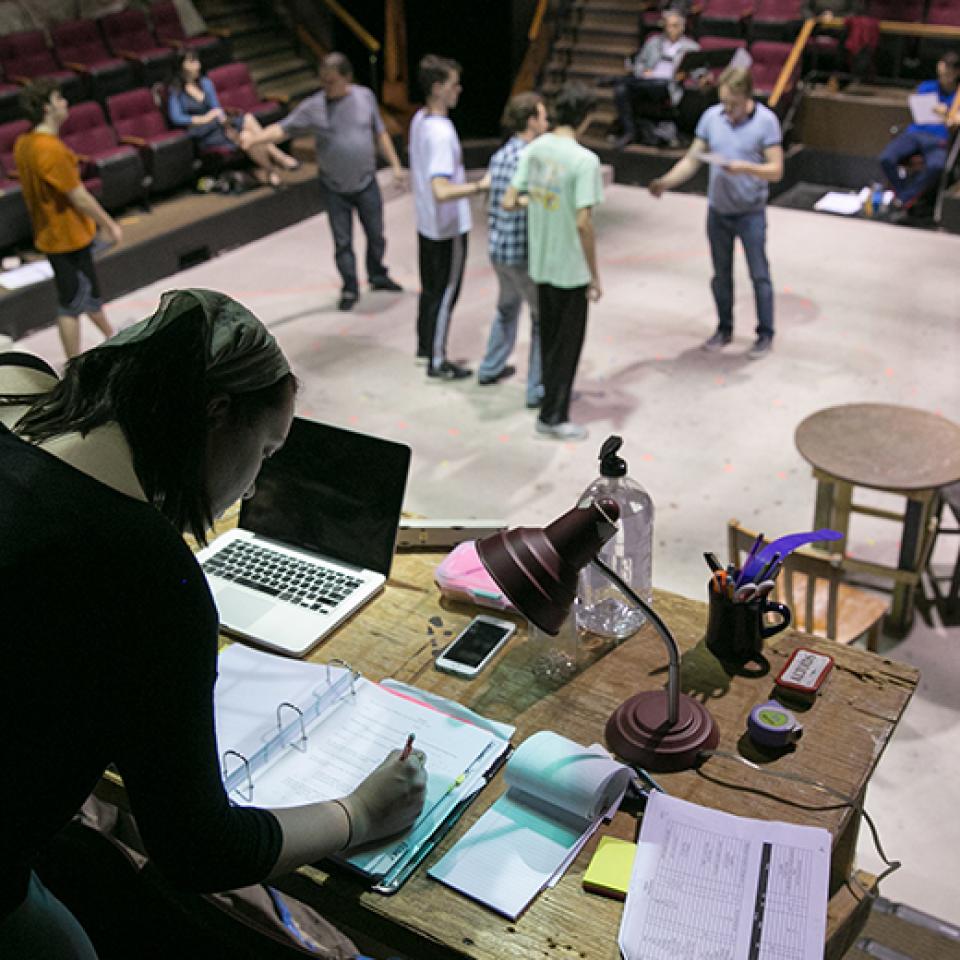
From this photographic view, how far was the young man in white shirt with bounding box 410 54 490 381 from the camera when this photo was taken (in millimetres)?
5359

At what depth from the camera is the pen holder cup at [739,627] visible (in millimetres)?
2146

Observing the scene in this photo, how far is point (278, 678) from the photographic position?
212cm

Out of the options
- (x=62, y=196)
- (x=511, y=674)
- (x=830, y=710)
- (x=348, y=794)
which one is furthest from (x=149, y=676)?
(x=62, y=196)

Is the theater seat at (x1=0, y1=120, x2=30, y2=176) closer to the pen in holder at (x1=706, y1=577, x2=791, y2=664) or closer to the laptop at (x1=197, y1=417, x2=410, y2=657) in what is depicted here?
the laptop at (x1=197, y1=417, x2=410, y2=657)

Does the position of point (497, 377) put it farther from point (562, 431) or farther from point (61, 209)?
point (61, 209)

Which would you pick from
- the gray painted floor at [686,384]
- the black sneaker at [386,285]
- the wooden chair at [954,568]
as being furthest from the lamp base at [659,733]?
the black sneaker at [386,285]

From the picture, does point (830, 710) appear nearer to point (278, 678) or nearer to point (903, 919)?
point (903, 919)

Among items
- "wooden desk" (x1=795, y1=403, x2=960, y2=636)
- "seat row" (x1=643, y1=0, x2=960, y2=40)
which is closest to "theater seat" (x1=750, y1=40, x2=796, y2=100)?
"seat row" (x1=643, y1=0, x2=960, y2=40)

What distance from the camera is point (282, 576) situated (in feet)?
8.02

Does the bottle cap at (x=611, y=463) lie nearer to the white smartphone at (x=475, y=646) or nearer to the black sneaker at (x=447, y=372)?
the white smartphone at (x=475, y=646)

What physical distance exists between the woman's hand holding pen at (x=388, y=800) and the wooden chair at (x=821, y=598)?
144cm

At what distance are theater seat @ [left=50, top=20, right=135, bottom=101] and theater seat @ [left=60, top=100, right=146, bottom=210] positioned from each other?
53 centimetres

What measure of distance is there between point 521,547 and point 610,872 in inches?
20.5

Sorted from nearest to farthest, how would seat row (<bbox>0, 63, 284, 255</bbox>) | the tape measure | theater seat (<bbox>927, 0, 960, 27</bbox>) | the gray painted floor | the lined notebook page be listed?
the lined notebook page < the tape measure < the gray painted floor < seat row (<bbox>0, 63, 284, 255</bbox>) < theater seat (<bbox>927, 0, 960, 27</bbox>)
